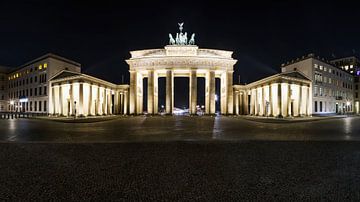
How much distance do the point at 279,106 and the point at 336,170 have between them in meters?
44.1

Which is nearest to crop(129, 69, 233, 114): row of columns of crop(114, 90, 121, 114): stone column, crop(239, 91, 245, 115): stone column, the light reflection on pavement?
crop(239, 91, 245, 115): stone column

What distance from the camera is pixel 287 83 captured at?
4800 centimetres

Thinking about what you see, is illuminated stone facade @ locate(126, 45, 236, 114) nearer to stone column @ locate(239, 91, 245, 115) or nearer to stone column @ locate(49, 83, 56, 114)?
stone column @ locate(239, 91, 245, 115)

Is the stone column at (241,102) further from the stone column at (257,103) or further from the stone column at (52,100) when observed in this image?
the stone column at (52,100)

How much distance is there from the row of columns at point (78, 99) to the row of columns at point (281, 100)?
41.2 m

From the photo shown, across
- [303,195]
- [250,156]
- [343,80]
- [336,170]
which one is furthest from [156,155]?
[343,80]

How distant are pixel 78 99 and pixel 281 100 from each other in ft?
148

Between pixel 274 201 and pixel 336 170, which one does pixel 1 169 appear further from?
pixel 336 170

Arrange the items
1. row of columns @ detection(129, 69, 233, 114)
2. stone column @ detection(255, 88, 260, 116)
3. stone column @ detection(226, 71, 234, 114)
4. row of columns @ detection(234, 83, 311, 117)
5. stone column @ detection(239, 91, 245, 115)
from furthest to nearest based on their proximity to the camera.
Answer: stone column @ detection(239, 91, 245, 115) → stone column @ detection(255, 88, 260, 116) → stone column @ detection(226, 71, 234, 114) → row of columns @ detection(129, 69, 233, 114) → row of columns @ detection(234, 83, 311, 117)

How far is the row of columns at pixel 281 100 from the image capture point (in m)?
48.2

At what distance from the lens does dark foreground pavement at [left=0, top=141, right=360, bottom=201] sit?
5015 mm

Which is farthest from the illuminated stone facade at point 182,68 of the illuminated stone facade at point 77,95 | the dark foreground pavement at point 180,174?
the dark foreground pavement at point 180,174

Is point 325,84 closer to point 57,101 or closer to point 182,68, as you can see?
point 182,68

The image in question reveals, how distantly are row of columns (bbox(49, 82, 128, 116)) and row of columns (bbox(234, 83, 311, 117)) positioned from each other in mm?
41217
